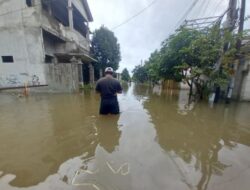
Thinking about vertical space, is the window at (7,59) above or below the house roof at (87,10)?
below

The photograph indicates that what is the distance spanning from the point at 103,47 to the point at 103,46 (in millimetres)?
133

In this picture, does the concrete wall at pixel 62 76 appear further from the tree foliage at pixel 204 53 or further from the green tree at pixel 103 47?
the green tree at pixel 103 47

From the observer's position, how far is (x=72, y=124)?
5.37 metres

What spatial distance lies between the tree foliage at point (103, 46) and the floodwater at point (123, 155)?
19.0m

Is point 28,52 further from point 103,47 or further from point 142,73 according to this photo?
point 142,73

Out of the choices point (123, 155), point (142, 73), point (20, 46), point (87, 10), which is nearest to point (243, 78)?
point (123, 155)

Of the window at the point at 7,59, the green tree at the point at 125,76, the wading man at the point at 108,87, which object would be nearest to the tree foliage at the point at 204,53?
the wading man at the point at 108,87

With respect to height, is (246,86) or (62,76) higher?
(62,76)

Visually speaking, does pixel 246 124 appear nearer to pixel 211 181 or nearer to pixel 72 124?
pixel 211 181

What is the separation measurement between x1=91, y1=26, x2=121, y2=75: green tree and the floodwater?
19.0 m

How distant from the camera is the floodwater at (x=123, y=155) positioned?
2.42 m

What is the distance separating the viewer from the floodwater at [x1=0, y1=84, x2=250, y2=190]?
95.2 inches

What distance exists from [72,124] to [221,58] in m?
7.86

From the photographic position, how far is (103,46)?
23172 millimetres
